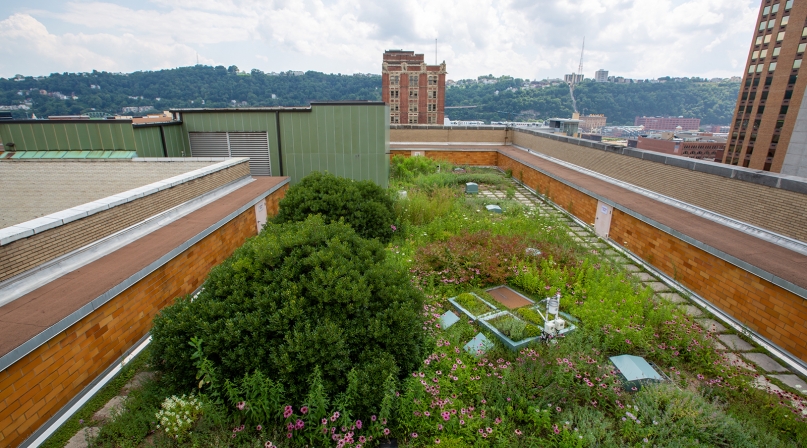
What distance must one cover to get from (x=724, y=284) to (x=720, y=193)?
282 centimetres

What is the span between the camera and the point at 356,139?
10773 millimetres

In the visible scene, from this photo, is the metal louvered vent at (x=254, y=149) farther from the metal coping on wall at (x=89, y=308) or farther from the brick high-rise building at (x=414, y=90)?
the brick high-rise building at (x=414, y=90)

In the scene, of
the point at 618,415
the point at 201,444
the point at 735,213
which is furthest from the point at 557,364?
the point at 735,213

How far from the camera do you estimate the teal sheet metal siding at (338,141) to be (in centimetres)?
1054

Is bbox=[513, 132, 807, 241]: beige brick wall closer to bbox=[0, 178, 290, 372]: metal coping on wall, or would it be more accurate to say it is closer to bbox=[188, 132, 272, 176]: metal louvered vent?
bbox=[0, 178, 290, 372]: metal coping on wall

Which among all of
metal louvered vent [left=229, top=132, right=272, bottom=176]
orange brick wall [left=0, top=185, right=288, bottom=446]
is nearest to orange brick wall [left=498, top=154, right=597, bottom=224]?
metal louvered vent [left=229, top=132, right=272, bottom=176]

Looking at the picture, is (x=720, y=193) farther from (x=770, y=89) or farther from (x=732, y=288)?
(x=770, y=89)

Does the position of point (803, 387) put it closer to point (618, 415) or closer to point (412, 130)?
point (618, 415)

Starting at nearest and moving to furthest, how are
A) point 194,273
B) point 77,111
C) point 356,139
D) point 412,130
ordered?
point 194,273 < point 356,139 < point 412,130 < point 77,111

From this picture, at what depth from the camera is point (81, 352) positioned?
3.49 meters

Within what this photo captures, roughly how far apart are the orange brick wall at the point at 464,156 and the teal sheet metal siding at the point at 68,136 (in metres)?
12.7

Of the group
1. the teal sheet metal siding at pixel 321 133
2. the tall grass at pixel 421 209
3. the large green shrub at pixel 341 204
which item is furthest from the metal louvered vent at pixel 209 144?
the tall grass at pixel 421 209

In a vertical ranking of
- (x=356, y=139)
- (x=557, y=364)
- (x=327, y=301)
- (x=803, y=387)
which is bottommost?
(x=803, y=387)

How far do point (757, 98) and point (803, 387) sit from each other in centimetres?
6440
